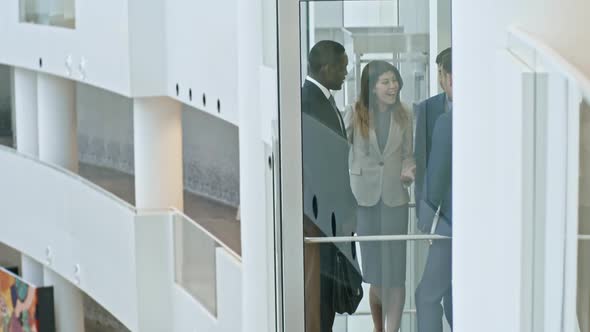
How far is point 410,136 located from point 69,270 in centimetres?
1217

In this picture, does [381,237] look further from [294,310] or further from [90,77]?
[90,77]

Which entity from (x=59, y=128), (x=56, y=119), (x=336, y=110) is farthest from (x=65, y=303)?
(x=336, y=110)

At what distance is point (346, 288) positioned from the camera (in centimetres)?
391

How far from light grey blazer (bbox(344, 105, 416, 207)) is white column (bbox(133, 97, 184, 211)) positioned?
32.0ft

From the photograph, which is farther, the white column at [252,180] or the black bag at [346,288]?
the white column at [252,180]

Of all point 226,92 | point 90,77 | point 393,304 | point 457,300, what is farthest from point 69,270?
point 457,300

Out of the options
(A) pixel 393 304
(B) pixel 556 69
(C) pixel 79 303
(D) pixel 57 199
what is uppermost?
(B) pixel 556 69

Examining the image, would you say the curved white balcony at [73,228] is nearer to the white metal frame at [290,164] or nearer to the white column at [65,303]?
the white column at [65,303]

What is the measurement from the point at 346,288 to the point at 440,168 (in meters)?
0.50

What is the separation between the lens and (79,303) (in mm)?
16688

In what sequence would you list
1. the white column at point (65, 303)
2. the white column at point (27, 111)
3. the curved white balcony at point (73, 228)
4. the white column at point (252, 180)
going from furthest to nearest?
the white column at point (27, 111) < the white column at point (65, 303) < the curved white balcony at point (73, 228) < the white column at point (252, 180)

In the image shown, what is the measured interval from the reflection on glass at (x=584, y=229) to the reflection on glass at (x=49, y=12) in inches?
515

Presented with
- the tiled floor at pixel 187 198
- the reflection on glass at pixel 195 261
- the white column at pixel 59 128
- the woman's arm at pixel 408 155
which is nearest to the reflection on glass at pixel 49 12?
the white column at pixel 59 128

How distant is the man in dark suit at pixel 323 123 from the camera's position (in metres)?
3.79
